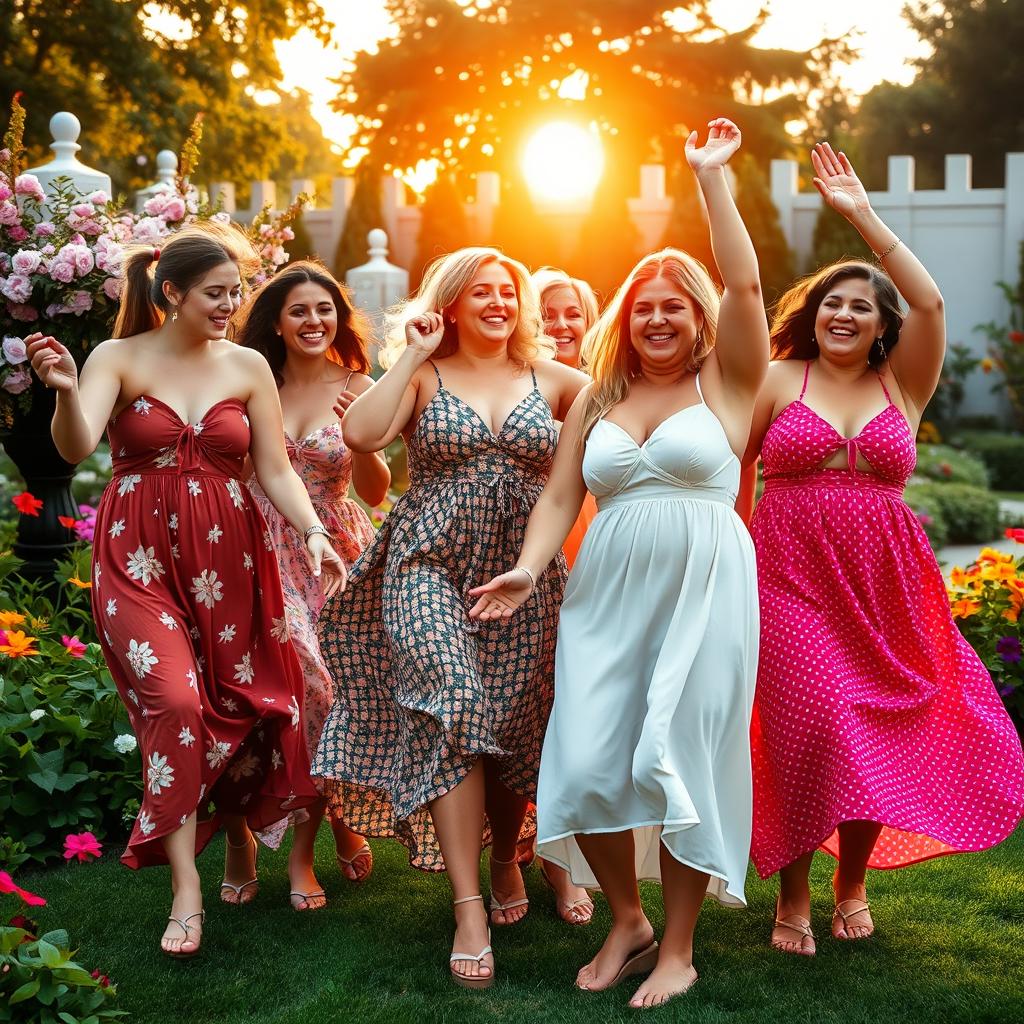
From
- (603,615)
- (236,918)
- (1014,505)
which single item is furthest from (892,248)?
(1014,505)

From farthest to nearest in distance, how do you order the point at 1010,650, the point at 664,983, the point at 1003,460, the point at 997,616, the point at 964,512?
the point at 1003,460
the point at 964,512
the point at 997,616
the point at 1010,650
the point at 664,983

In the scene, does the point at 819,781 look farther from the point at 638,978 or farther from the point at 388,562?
the point at 388,562

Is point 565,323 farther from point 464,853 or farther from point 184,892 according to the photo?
point 184,892

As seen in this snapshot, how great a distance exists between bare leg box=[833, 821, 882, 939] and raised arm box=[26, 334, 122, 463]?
2518mm

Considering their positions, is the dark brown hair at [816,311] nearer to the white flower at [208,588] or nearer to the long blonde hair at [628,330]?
the long blonde hair at [628,330]

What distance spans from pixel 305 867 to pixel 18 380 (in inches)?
93.7

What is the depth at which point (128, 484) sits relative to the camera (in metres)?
4.14

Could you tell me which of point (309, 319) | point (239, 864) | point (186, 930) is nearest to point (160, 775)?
point (186, 930)

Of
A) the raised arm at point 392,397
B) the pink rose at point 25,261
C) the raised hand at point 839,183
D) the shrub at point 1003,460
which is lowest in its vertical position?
the shrub at point 1003,460

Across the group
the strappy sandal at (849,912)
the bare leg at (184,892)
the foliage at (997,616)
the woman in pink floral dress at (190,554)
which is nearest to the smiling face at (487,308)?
the woman in pink floral dress at (190,554)

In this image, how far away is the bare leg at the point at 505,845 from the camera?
430 cm

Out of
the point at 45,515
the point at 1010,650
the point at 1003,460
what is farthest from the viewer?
the point at 1003,460

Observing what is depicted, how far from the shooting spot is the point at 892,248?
13.6 feet

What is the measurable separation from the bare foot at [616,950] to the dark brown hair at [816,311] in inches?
74.0
